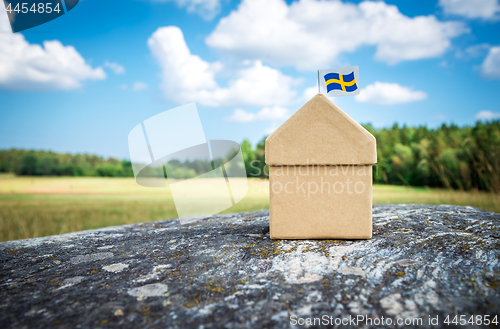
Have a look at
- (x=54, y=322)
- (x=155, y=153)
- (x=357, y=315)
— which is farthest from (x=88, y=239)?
(x=357, y=315)

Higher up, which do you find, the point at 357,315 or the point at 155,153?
the point at 155,153

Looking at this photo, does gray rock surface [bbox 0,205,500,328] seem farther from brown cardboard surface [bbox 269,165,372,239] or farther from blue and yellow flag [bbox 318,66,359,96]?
blue and yellow flag [bbox 318,66,359,96]

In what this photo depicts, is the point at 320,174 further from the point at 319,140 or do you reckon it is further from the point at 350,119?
the point at 350,119

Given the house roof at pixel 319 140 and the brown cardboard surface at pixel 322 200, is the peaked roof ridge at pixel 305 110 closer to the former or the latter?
the house roof at pixel 319 140

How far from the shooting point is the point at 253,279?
4.70 feet

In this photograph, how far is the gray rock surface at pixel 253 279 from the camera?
115 centimetres

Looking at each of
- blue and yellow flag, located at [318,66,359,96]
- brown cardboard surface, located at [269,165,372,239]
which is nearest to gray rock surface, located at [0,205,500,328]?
brown cardboard surface, located at [269,165,372,239]

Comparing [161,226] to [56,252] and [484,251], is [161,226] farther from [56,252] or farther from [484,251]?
[484,251]

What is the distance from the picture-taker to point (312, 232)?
6.56ft

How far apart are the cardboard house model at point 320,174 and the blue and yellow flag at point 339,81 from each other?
162 mm

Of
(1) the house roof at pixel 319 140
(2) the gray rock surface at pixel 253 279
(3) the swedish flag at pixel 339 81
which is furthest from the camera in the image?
(3) the swedish flag at pixel 339 81

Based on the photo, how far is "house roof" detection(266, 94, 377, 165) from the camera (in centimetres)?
194

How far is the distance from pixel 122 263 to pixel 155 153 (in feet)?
3.54

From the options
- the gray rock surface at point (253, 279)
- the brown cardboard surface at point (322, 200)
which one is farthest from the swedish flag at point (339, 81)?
the gray rock surface at point (253, 279)
